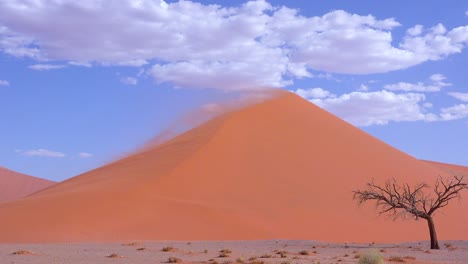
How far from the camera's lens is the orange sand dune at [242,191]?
44.2m

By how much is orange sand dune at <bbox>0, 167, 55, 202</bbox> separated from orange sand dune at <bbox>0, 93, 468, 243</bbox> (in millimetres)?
58816

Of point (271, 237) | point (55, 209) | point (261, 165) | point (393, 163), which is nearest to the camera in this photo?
point (271, 237)

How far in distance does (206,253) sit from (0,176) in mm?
108835

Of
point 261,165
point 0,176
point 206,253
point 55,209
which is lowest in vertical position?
point 206,253

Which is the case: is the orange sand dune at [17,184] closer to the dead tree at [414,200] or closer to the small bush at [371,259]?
the dead tree at [414,200]

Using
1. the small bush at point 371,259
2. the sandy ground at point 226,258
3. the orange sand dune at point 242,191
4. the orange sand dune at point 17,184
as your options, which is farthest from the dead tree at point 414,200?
the orange sand dune at point 17,184

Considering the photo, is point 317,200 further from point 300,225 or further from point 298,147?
point 298,147

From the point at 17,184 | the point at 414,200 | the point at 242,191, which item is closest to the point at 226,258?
the point at 414,200

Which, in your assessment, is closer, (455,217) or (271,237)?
(271,237)

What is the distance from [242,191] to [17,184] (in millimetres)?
86403

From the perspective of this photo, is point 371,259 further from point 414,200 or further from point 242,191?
point 242,191

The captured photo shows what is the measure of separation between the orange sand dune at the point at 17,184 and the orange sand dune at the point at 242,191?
58.8 metres

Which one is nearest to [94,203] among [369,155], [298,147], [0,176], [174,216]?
[174,216]

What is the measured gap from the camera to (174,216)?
46031 mm
